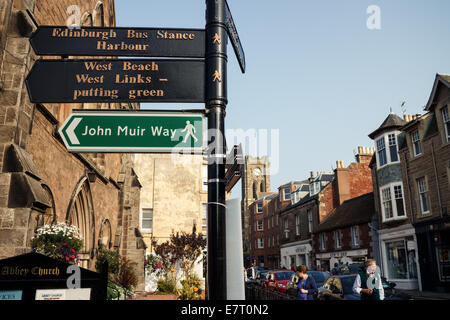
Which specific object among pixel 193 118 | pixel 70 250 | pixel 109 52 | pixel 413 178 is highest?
pixel 413 178

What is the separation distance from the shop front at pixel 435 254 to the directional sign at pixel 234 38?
68.8 ft

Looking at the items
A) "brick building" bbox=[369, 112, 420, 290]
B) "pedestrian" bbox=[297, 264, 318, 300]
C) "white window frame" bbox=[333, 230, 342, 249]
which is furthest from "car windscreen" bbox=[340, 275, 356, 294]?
"white window frame" bbox=[333, 230, 342, 249]

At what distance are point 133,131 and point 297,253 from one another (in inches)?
1814

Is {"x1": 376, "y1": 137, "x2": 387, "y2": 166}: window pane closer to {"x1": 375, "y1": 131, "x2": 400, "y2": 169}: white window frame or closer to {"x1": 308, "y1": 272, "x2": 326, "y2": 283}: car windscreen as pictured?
{"x1": 375, "y1": 131, "x2": 400, "y2": 169}: white window frame

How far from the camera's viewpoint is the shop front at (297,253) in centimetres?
4371

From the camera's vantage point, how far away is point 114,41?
383cm

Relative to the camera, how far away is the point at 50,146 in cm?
1074

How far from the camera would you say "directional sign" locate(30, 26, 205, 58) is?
12.3ft

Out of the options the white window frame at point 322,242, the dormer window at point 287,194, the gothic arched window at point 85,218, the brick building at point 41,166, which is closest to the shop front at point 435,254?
the white window frame at point 322,242

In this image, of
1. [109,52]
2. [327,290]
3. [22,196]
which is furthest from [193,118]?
[327,290]

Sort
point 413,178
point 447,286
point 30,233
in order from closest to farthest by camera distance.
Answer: point 30,233, point 447,286, point 413,178
